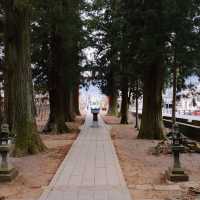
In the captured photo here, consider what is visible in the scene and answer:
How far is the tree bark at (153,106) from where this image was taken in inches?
965

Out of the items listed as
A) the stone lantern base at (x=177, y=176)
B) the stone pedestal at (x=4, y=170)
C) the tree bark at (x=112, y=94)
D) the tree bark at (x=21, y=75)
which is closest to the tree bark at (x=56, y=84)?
the tree bark at (x=21, y=75)

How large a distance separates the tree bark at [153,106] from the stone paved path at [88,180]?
8096 mm

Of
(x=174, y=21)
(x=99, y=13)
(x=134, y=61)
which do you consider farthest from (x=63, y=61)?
(x=174, y=21)

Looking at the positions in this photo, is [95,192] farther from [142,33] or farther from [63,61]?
[63,61]

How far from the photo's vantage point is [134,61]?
23484 millimetres

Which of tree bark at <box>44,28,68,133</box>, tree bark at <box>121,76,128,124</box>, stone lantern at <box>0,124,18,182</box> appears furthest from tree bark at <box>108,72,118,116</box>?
stone lantern at <box>0,124,18,182</box>

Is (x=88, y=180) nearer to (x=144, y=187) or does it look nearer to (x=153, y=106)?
(x=144, y=187)

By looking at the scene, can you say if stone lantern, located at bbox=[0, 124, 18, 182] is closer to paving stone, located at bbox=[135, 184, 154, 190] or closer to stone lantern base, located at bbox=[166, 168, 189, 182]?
paving stone, located at bbox=[135, 184, 154, 190]

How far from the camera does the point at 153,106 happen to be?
2488 cm

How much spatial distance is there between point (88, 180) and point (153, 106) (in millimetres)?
14178

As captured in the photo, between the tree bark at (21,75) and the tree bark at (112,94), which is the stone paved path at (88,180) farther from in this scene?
the tree bark at (112,94)

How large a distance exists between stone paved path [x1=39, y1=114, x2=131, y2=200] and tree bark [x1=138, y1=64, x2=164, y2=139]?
8.10 m

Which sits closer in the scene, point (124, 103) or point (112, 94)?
point (124, 103)

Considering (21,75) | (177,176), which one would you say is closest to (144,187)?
(177,176)
